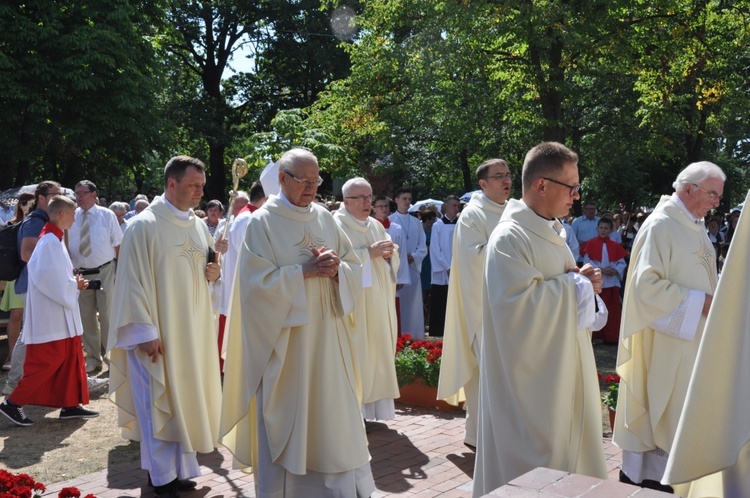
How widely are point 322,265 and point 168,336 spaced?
1454mm

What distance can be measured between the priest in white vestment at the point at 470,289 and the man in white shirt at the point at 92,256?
5127mm

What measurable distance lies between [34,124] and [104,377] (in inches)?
616

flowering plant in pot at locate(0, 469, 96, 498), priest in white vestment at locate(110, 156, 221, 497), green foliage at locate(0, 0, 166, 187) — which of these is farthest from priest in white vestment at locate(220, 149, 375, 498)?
green foliage at locate(0, 0, 166, 187)

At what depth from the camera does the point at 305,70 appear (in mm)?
39188

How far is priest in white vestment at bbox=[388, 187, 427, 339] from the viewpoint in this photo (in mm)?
12586

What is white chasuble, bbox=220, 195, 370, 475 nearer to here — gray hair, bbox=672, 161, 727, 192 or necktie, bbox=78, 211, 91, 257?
gray hair, bbox=672, 161, 727, 192

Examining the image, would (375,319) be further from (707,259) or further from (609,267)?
(609,267)

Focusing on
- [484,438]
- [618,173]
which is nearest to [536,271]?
[484,438]

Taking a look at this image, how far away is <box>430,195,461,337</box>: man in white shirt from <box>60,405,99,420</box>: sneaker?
6046mm

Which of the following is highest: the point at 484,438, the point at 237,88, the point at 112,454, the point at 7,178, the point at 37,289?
the point at 237,88

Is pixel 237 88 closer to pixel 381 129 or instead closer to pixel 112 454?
pixel 381 129

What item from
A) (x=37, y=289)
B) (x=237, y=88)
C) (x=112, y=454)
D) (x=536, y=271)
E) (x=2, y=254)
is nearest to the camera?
(x=536, y=271)

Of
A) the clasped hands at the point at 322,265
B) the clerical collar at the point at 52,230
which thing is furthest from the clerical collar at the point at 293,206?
the clerical collar at the point at 52,230

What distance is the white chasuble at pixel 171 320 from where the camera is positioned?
5785mm
